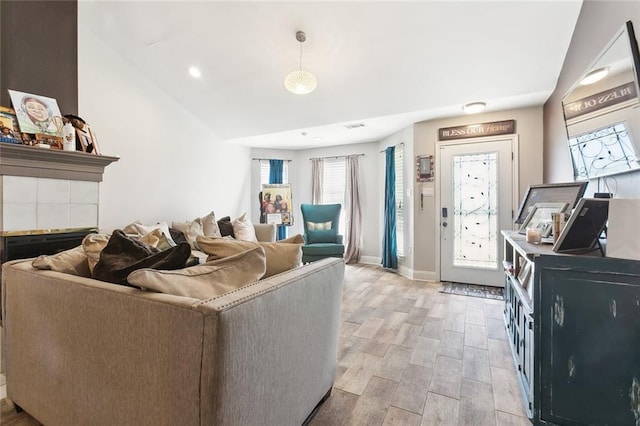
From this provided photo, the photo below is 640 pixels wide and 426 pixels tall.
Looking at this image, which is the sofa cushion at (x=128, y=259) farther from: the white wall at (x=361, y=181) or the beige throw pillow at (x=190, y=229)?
the white wall at (x=361, y=181)

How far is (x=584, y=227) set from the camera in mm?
1357

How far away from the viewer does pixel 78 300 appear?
1.10 m

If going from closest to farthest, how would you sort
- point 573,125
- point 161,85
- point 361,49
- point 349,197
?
point 573,125
point 361,49
point 161,85
point 349,197

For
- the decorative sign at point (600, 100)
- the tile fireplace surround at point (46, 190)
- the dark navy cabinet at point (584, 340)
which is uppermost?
the decorative sign at point (600, 100)

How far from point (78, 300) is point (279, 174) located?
500cm

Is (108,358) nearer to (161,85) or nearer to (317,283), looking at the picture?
(317,283)

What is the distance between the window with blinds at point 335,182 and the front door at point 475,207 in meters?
2.11

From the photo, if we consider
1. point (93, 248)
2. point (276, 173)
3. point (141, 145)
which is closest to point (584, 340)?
point (93, 248)

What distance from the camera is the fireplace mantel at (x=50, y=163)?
1927mm

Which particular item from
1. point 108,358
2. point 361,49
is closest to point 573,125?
point 361,49

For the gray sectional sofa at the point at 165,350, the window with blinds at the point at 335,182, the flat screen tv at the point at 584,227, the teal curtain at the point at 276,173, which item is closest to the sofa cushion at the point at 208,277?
the gray sectional sofa at the point at 165,350

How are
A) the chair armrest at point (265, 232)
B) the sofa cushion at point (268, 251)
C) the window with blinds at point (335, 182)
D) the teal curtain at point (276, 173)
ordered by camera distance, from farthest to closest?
the teal curtain at point (276, 173) < the window with blinds at point (335, 182) < the chair armrest at point (265, 232) < the sofa cushion at point (268, 251)

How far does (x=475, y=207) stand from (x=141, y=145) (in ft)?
14.7

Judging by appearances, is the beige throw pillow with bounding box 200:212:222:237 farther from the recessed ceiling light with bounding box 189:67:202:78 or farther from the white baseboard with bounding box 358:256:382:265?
the white baseboard with bounding box 358:256:382:265
